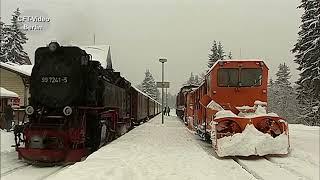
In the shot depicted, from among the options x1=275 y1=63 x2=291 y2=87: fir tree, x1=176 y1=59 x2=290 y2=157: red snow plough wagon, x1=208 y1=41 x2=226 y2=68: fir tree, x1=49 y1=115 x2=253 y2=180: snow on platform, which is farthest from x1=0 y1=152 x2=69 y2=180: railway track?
x1=275 y1=63 x2=291 y2=87: fir tree

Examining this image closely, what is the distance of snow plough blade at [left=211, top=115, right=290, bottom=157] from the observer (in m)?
11.8

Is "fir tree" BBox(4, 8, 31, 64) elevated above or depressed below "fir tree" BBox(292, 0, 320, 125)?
below

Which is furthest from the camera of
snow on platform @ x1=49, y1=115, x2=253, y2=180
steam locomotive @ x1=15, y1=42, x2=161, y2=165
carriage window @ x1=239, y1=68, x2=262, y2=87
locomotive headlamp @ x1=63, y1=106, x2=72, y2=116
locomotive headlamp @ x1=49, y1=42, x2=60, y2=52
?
carriage window @ x1=239, y1=68, x2=262, y2=87

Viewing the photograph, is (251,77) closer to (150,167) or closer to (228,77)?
(228,77)

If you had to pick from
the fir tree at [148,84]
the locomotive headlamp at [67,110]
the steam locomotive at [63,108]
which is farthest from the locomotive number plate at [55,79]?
the fir tree at [148,84]

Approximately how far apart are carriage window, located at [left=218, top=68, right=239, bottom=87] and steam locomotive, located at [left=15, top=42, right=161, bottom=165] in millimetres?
3954

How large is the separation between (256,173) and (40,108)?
6629mm

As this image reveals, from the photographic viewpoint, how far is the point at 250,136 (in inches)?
469

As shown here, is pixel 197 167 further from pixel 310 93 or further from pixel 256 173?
pixel 310 93

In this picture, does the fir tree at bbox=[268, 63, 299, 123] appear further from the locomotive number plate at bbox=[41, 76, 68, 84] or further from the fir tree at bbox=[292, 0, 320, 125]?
the locomotive number plate at bbox=[41, 76, 68, 84]

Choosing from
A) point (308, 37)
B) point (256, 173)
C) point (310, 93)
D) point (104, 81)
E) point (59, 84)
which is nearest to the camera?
point (256, 173)

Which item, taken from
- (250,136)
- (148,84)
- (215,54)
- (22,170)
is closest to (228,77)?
(250,136)

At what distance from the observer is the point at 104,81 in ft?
46.7

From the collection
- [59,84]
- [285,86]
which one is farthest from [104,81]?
[285,86]
